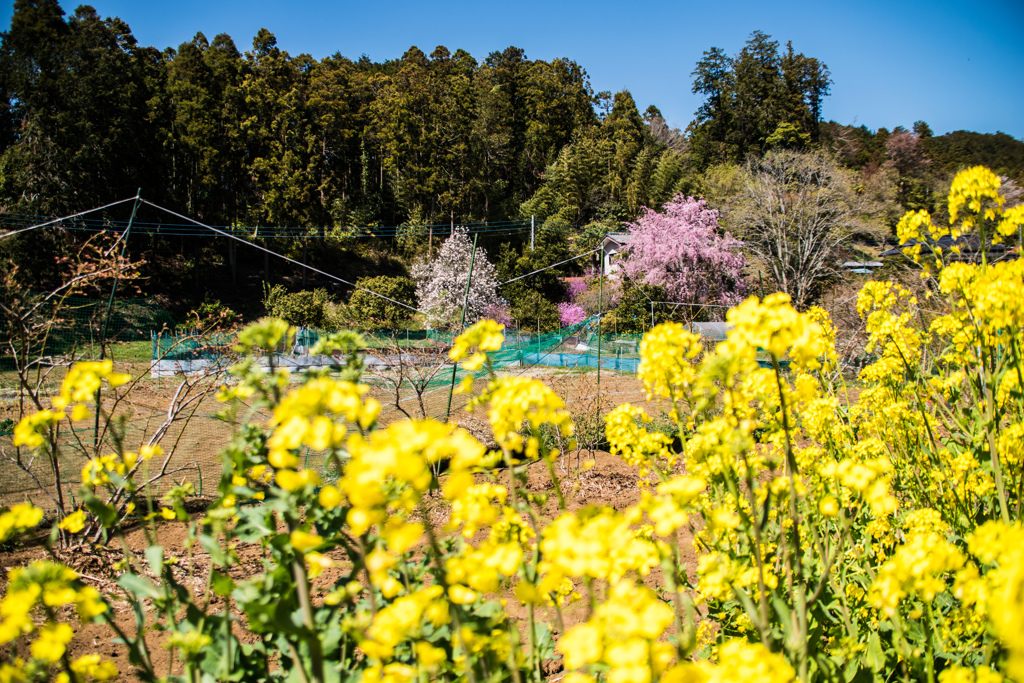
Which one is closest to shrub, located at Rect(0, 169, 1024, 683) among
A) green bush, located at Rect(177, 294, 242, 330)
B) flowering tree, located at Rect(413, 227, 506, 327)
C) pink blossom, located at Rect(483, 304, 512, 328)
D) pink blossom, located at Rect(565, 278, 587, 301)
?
green bush, located at Rect(177, 294, 242, 330)

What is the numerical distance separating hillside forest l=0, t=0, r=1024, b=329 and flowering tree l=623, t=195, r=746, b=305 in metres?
0.35

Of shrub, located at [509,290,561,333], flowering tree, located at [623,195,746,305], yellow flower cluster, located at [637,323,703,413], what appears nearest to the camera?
yellow flower cluster, located at [637,323,703,413]

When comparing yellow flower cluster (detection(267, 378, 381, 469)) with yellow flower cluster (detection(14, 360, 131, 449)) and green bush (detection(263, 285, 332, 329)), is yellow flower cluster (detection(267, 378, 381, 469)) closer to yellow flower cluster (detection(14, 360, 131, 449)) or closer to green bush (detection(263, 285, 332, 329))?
yellow flower cluster (detection(14, 360, 131, 449))

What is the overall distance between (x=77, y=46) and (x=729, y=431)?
2837 centimetres

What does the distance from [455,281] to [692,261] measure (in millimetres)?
10530

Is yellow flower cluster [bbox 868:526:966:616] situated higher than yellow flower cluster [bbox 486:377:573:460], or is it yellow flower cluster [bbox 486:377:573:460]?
yellow flower cluster [bbox 486:377:573:460]

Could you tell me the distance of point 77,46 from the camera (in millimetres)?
20547

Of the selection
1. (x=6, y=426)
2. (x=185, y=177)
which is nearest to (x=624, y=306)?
(x=6, y=426)

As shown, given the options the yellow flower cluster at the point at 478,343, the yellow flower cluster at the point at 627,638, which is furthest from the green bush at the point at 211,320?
the yellow flower cluster at the point at 627,638

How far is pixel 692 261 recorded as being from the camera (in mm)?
21797

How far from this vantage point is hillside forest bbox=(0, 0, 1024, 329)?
1989 cm

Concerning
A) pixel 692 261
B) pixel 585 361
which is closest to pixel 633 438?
pixel 585 361

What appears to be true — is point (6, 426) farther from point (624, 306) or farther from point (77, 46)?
point (77, 46)

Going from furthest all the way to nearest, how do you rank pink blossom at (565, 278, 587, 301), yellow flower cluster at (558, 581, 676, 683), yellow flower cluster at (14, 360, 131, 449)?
pink blossom at (565, 278, 587, 301), yellow flower cluster at (14, 360, 131, 449), yellow flower cluster at (558, 581, 676, 683)
